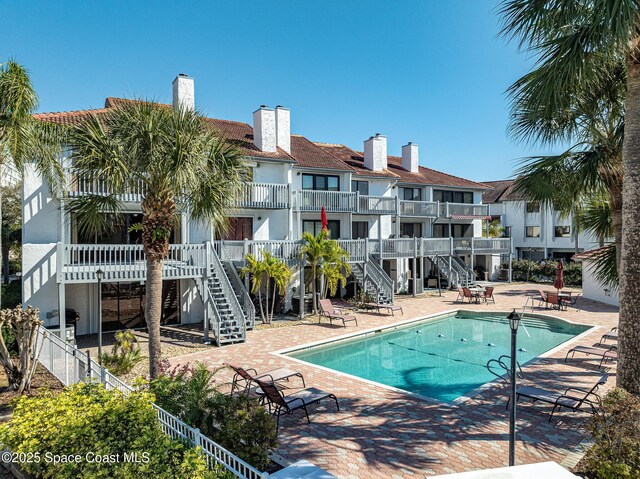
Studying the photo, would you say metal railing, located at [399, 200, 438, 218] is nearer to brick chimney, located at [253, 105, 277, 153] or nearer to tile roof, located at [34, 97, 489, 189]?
tile roof, located at [34, 97, 489, 189]

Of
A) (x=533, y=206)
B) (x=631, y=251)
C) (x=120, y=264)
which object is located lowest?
(x=120, y=264)

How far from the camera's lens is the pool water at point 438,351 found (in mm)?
12453

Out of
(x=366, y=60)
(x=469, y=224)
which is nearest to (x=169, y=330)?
(x=366, y=60)

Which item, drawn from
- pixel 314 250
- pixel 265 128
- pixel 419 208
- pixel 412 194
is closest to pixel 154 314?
pixel 314 250

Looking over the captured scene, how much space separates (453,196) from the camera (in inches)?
1375

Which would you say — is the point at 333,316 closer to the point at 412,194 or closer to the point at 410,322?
the point at 410,322

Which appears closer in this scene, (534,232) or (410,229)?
(410,229)

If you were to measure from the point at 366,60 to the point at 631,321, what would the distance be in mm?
17037

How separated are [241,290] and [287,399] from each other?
391 inches

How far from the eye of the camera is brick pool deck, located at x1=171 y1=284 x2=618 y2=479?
279 inches

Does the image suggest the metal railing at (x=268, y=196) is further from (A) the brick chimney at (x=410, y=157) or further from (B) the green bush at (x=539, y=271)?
(B) the green bush at (x=539, y=271)

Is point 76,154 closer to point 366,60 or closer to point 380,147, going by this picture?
point 366,60

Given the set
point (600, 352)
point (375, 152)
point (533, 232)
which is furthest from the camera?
point (533, 232)

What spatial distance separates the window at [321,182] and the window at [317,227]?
7.09ft
